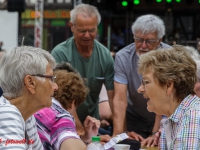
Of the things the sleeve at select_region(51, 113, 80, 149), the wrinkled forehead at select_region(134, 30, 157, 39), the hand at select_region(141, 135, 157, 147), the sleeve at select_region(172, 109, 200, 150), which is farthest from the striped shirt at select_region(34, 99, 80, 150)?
the wrinkled forehead at select_region(134, 30, 157, 39)

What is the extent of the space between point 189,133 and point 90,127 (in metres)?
1.42

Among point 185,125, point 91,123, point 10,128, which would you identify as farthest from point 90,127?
point 10,128

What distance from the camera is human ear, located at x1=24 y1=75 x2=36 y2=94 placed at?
238 centimetres

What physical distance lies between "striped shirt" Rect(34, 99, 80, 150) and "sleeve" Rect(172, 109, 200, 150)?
0.69m

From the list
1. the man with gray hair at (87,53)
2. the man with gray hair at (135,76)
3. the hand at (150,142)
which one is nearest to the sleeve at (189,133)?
the hand at (150,142)

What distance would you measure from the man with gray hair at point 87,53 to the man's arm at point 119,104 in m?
0.20

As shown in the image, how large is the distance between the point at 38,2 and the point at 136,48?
10.7 m

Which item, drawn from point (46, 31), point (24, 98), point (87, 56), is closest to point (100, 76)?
point (87, 56)

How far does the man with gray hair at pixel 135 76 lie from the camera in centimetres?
404

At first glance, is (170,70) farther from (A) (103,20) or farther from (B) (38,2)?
(A) (103,20)

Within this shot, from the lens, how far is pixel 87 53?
4309mm

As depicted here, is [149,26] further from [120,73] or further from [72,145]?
[72,145]

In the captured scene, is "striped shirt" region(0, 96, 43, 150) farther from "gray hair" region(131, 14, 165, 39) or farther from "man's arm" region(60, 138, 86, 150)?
"gray hair" region(131, 14, 165, 39)

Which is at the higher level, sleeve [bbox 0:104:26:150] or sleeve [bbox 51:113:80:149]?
sleeve [bbox 0:104:26:150]
